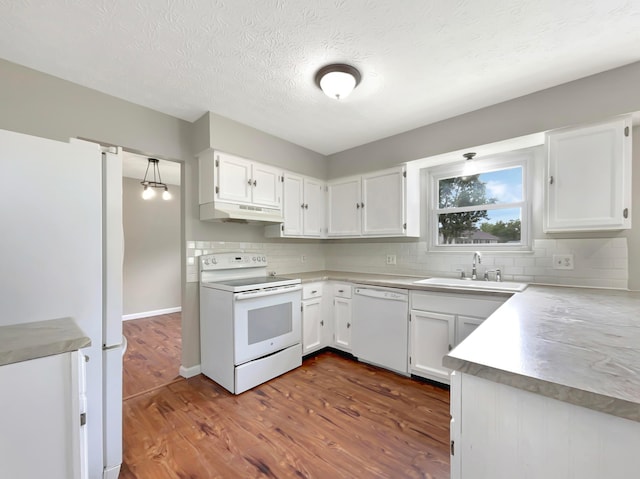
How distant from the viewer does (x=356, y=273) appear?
11.6 feet

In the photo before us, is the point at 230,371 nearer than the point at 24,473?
No

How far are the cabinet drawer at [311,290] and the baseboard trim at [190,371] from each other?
121cm

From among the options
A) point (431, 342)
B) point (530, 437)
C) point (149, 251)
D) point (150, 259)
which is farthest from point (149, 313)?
point (530, 437)

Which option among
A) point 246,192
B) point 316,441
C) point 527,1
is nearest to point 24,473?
point 316,441

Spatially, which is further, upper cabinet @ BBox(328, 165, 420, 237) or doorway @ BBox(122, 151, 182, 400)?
doorway @ BBox(122, 151, 182, 400)

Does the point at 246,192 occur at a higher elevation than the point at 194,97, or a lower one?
lower

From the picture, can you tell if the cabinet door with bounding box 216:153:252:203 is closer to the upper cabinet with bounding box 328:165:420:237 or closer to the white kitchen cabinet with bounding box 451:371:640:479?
the upper cabinet with bounding box 328:165:420:237

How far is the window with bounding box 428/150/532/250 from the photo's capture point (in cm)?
256

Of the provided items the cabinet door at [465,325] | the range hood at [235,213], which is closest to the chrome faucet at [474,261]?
the cabinet door at [465,325]

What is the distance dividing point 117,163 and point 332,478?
2.01 meters

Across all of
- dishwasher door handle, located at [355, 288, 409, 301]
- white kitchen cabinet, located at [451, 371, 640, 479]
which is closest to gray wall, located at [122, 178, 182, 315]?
dishwasher door handle, located at [355, 288, 409, 301]

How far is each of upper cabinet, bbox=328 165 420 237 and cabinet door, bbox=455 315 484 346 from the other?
102 cm

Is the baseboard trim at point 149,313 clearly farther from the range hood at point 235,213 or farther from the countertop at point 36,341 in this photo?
the countertop at point 36,341

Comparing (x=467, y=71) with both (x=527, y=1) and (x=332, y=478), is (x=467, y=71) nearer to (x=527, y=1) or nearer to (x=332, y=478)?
(x=527, y=1)
